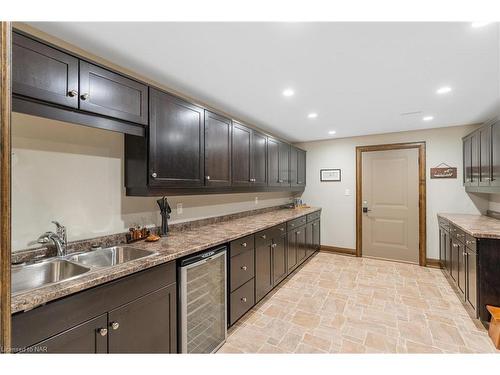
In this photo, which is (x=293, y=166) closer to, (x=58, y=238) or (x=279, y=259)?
(x=279, y=259)

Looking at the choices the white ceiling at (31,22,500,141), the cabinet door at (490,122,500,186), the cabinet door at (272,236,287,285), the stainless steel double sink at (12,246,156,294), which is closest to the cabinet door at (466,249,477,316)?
the cabinet door at (490,122,500,186)

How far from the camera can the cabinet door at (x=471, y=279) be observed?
A: 245cm

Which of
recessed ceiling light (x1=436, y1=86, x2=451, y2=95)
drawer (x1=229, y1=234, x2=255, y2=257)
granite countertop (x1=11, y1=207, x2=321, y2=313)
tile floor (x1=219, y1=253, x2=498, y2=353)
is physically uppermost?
recessed ceiling light (x1=436, y1=86, x2=451, y2=95)

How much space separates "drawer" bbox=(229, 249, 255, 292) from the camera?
7.61 ft

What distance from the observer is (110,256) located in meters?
1.86

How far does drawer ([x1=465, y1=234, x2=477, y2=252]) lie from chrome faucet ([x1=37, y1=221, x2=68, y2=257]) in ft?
12.2

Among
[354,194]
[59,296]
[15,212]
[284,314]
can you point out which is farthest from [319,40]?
[354,194]

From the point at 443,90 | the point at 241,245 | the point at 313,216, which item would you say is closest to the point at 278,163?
the point at 313,216

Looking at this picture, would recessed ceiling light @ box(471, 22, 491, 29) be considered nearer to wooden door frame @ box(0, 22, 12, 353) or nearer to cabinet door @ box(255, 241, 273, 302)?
wooden door frame @ box(0, 22, 12, 353)

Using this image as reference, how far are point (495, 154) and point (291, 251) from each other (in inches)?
111

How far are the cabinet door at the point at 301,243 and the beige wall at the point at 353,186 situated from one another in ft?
3.67

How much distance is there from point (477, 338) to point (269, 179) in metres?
2.90

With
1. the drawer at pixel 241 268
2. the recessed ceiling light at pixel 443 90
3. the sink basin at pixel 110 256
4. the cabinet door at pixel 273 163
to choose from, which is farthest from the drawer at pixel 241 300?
the recessed ceiling light at pixel 443 90

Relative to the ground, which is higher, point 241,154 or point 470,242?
point 241,154
